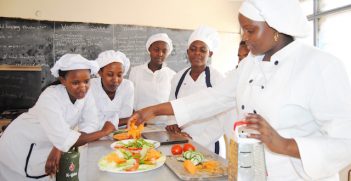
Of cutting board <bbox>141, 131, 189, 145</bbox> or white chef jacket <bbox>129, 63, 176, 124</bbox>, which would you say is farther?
white chef jacket <bbox>129, 63, 176, 124</bbox>

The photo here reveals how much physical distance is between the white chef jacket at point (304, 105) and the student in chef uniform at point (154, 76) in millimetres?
2103

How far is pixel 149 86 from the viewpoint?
3.60 m

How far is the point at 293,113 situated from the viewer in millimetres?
1225

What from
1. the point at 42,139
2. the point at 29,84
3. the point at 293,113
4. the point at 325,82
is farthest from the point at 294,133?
the point at 29,84

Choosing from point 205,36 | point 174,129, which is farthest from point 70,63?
point 205,36

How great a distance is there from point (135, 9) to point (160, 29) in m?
0.57

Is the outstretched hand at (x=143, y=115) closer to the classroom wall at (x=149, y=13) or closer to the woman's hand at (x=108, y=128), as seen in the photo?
the woman's hand at (x=108, y=128)

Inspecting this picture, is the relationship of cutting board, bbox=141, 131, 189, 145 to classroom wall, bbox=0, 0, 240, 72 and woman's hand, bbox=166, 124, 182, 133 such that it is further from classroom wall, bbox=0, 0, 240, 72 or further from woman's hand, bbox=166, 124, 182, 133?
classroom wall, bbox=0, 0, 240, 72

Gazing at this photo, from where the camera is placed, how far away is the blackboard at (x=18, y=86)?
3992 millimetres

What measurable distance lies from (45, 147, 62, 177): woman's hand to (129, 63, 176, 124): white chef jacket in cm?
173

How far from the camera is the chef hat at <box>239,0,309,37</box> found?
3.90 feet

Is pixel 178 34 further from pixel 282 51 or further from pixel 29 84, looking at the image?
pixel 282 51

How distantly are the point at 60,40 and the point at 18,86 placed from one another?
99cm

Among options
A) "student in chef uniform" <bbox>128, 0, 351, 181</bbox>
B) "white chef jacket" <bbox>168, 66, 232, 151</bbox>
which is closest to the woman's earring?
"student in chef uniform" <bbox>128, 0, 351, 181</bbox>
